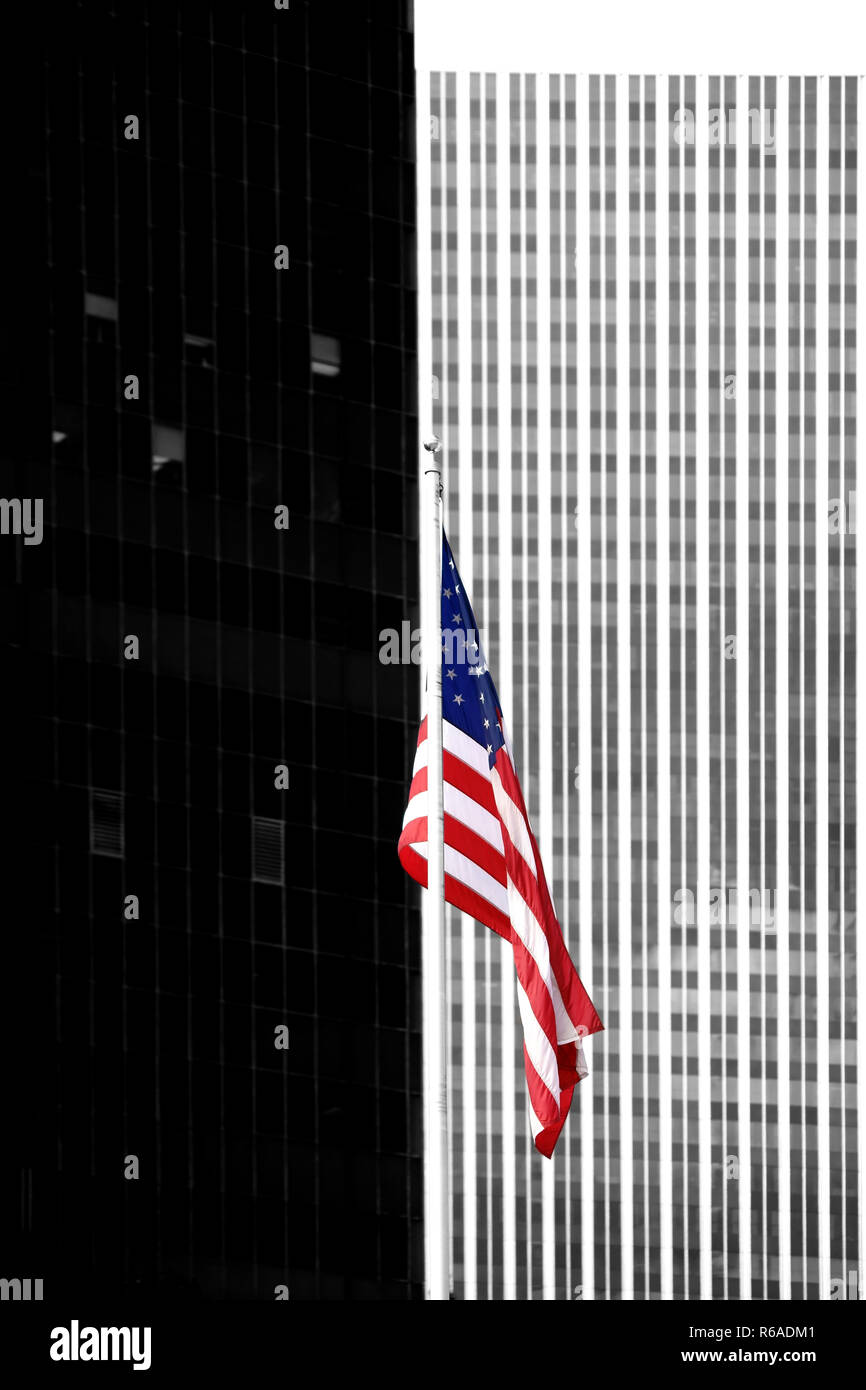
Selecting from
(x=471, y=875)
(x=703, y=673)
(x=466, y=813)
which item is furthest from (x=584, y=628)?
(x=466, y=813)

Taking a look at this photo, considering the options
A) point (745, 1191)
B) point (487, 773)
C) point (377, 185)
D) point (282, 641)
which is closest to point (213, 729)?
point (282, 641)

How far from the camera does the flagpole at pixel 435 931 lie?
24.3m

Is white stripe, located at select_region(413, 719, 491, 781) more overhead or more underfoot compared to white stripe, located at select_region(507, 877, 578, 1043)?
more overhead

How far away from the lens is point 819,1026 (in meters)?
160

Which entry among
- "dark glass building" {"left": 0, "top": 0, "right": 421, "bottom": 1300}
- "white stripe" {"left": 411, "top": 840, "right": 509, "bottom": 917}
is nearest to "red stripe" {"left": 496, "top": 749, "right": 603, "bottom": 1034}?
"white stripe" {"left": 411, "top": 840, "right": 509, "bottom": 917}

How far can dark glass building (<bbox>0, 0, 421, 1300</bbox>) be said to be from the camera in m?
58.7

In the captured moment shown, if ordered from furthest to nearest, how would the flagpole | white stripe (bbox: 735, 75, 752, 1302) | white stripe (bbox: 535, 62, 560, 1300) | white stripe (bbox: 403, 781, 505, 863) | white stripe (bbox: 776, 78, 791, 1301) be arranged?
white stripe (bbox: 776, 78, 791, 1301), white stripe (bbox: 735, 75, 752, 1302), white stripe (bbox: 535, 62, 560, 1300), white stripe (bbox: 403, 781, 505, 863), the flagpole

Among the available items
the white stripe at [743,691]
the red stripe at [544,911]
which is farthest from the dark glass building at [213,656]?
the white stripe at [743,691]

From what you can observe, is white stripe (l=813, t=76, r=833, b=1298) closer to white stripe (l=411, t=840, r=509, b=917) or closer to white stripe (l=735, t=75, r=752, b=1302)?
white stripe (l=735, t=75, r=752, b=1302)

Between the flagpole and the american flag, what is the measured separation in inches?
6.6

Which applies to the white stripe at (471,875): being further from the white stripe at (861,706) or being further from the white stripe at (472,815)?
the white stripe at (861,706)
